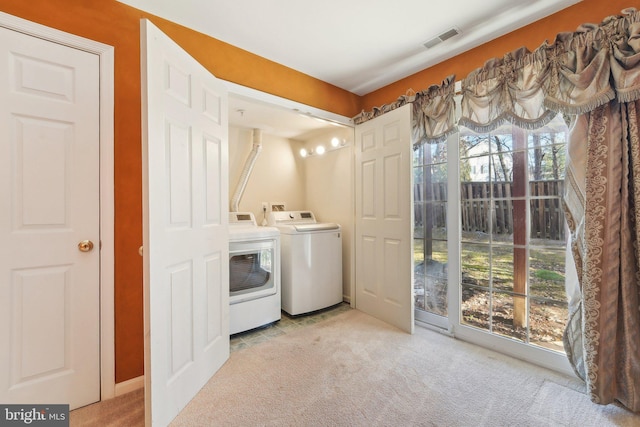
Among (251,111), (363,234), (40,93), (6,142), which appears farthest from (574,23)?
(6,142)

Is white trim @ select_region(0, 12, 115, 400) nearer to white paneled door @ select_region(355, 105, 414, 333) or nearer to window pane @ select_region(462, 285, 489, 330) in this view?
white paneled door @ select_region(355, 105, 414, 333)

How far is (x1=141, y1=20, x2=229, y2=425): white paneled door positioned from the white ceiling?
47 centimetres

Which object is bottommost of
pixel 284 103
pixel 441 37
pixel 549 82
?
pixel 549 82

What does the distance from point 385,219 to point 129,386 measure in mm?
2331

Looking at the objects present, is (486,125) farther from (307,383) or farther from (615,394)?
(307,383)

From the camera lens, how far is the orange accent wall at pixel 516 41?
5.25ft

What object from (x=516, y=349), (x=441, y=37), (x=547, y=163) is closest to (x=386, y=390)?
(x=516, y=349)

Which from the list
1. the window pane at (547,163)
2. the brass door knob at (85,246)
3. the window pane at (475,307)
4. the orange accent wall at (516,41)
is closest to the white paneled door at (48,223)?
the brass door knob at (85,246)

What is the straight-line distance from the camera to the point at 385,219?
262 centimetres

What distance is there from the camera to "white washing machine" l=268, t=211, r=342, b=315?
9.05 feet

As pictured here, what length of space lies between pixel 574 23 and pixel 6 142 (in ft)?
11.0

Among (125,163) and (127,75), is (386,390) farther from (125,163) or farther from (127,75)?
(127,75)

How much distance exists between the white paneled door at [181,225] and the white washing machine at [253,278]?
1.25 ft

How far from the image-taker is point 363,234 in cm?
289
